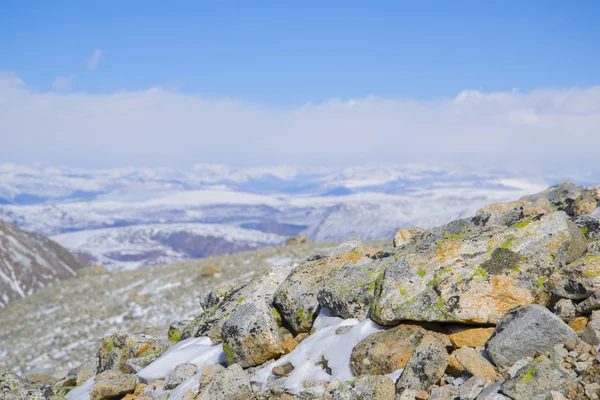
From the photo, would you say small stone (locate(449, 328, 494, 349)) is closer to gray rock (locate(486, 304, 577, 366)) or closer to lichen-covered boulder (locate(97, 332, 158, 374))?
gray rock (locate(486, 304, 577, 366))

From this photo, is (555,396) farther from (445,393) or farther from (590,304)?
(590,304)

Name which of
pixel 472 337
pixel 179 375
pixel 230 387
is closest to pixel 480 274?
pixel 472 337

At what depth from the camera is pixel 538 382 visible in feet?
21.9

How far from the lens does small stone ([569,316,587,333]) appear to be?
8.08 m

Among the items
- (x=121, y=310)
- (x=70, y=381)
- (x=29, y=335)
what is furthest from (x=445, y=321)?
(x=29, y=335)

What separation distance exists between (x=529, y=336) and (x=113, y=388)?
31.8ft

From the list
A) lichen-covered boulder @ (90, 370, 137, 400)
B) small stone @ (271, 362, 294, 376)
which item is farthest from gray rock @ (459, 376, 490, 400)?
lichen-covered boulder @ (90, 370, 137, 400)

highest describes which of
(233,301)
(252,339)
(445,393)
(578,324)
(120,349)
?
(578,324)

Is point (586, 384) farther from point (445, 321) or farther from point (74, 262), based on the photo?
point (74, 262)

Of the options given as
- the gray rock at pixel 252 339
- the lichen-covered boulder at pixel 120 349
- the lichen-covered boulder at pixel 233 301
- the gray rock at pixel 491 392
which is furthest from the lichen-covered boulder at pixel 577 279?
the lichen-covered boulder at pixel 120 349

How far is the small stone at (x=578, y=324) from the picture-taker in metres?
8.08

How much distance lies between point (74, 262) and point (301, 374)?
10119 centimetres

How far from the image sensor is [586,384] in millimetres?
6375

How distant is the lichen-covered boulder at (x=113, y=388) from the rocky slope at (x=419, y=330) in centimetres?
4
